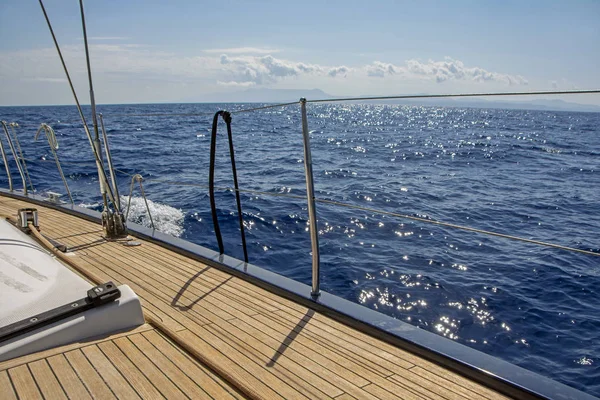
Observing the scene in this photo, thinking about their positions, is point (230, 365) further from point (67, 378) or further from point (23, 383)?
point (23, 383)

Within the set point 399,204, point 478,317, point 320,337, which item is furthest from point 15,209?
point 399,204

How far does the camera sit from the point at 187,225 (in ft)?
23.8

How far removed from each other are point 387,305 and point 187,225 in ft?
11.6

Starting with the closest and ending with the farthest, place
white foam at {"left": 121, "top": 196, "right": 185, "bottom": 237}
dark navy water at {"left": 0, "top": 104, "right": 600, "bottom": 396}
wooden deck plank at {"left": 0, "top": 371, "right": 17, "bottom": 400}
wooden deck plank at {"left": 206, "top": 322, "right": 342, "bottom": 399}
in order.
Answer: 1. wooden deck plank at {"left": 0, "top": 371, "right": 17, "bottom": 400}
2. wooden deck plank at {"left": 206, "top": 322, "right": 342, "bottom": 399}
3. dark navy water at {"left": 0, "top": 104, "right": 600, "bottom": 396}
4. white foam at {"left": 121, "top": 196, "right": 185, "bottom": 237}

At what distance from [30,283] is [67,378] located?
2.07 feet

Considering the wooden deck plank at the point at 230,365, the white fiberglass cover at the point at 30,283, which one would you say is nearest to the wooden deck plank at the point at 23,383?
the white fiberglass cover at the point at 30,283

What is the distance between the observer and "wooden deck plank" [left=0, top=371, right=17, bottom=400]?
5.34 ft

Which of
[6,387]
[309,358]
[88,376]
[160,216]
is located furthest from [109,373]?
[160,216]

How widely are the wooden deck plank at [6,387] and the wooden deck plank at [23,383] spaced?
0.04 ft

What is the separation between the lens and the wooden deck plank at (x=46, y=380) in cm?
166

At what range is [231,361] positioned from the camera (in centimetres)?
201

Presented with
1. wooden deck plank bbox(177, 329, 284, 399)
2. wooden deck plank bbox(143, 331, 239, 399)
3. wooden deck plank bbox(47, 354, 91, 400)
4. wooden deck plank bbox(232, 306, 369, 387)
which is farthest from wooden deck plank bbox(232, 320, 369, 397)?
wooden deck plank bbox(47, 354, 91, 400)

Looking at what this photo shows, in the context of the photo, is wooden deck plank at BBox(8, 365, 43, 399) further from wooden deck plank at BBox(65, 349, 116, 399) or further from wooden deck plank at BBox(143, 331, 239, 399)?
wooden deck plank at BBox(143, 331, 239, 399)

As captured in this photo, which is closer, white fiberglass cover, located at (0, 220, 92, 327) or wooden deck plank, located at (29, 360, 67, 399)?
wooden deck plank, located at (29, 360, 67, 399)
